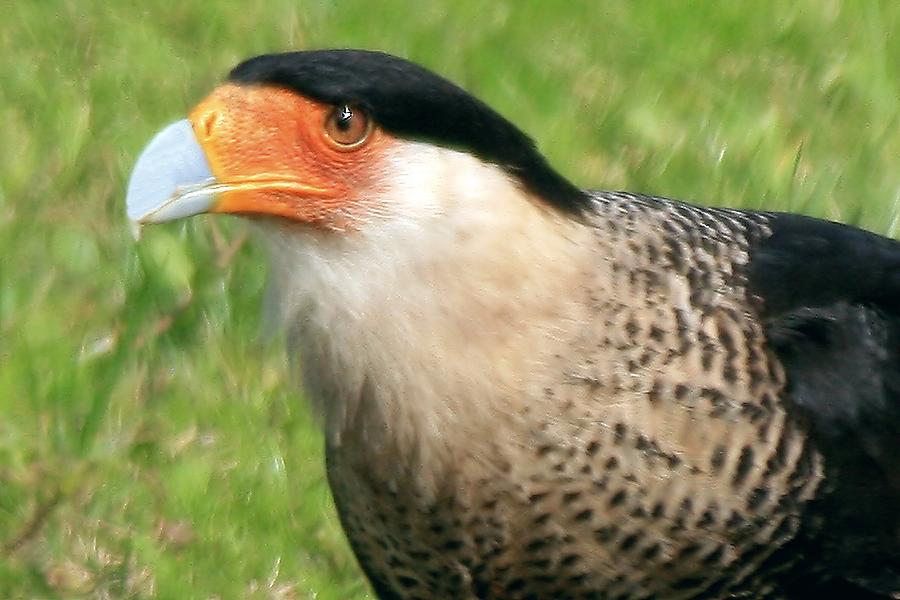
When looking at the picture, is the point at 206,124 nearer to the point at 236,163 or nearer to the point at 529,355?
the point at 236,163

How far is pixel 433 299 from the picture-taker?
2.22 meters

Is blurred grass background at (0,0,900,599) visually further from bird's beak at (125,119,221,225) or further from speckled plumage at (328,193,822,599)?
bird's beak at (125,119,221,225)

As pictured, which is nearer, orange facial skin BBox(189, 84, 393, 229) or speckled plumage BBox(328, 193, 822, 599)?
orange facial skin BBox(189, 84, 393, 229)

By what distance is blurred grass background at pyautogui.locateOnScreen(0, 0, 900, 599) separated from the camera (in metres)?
3.35

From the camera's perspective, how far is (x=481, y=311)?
224 centimetres

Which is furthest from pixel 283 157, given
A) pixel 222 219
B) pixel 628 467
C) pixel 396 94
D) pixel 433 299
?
pixel 222 219

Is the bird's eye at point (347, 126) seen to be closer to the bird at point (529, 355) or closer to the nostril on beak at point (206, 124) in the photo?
the bird at point (529, 355)

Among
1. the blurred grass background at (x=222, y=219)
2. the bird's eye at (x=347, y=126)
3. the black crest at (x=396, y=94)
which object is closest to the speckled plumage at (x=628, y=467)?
the black crest at (x=396, y=94)

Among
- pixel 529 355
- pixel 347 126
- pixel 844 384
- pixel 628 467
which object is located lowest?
pixel 628 467

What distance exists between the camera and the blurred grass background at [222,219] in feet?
11.0

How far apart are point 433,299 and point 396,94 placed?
0.28 metres

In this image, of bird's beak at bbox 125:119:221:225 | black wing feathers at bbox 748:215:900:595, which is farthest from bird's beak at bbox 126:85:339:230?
black wing feathers at bbox 748:215:900:595

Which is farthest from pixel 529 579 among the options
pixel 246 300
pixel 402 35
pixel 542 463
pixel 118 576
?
pixel 402 35

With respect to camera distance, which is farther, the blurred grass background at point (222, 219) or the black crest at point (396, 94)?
the blurred grass background at point (222, 219)
